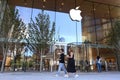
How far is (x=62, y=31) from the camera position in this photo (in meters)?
20.9

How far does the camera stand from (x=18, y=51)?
18797mm

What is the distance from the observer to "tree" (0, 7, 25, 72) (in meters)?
16.8

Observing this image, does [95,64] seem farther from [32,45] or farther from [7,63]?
[7,63]

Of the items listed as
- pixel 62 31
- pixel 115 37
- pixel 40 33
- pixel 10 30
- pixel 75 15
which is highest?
pixel 75 15

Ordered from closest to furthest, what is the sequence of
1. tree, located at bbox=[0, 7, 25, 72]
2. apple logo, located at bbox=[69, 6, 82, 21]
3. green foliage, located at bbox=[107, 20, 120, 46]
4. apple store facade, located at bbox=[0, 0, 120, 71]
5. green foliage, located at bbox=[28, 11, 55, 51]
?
1. tree, located at bbox=[0, 7, 25, 72]
2. green foliage, located at bbox=[28, 11, 55, 51]
3. apple store facade, located at bbox=[0, 0, 120, 71]
4. green foliage, located at bbox=[107, 20, 120, 46]
5. apple logo, located at bbox=[69, 6, 82, 21]

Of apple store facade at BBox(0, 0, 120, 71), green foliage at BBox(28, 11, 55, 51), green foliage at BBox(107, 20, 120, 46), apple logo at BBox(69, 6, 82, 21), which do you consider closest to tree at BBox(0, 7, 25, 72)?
apple store facade at BBox(0, 0, 120, 71)

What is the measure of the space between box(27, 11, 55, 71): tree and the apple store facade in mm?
178

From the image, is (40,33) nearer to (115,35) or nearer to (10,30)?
(10,30)

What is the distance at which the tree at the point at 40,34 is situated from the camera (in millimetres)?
17609

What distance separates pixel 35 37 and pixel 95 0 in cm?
954

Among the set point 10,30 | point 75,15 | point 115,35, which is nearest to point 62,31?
point 75,15

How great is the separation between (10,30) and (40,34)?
252 centimetres

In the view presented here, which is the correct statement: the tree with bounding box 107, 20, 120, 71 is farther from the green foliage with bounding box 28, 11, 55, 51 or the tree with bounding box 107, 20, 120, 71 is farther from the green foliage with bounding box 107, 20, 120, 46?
the green foliage with bounding box 28, 11, 55, 51

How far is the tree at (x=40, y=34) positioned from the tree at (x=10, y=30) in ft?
3.33
